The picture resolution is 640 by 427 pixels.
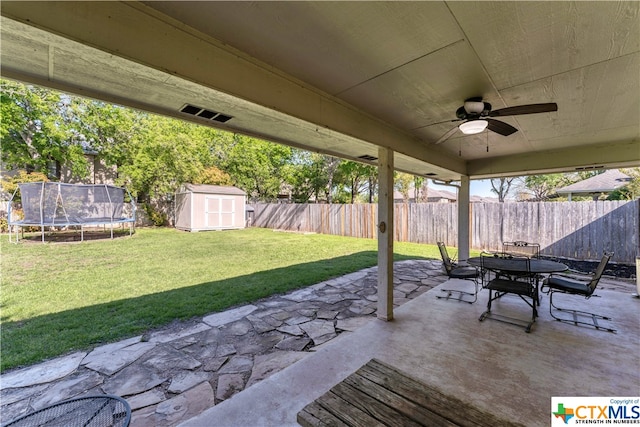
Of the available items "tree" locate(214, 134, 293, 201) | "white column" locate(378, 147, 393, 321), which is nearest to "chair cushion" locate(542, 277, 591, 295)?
"white column" locate(378, 147, 393, 321)

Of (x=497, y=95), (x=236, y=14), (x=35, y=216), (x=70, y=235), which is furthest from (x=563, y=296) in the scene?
(x=70, y=235)

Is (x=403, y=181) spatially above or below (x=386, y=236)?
above

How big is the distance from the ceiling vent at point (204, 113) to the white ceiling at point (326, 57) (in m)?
0.08

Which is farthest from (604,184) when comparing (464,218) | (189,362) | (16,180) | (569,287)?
(16,180)

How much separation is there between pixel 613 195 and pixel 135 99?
1777 centimetres

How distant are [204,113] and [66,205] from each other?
34.2 feet

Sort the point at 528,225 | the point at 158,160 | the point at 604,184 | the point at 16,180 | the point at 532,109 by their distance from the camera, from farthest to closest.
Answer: the point at 158,160 < the point at 604,184 < the point at 16,180 < the point at 528,225 < the point at 532,109

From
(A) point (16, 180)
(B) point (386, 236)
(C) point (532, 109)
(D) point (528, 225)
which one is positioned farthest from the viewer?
(A) point (16, 180)

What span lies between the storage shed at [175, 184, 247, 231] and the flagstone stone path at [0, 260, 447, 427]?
10.5 m

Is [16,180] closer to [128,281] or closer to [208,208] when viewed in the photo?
[208,208]

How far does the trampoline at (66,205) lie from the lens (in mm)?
8484

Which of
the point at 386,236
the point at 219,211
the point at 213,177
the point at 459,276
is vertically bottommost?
the point at 459,276

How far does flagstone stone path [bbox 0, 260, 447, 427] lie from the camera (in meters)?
2.01

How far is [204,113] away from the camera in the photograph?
91.1 inches
